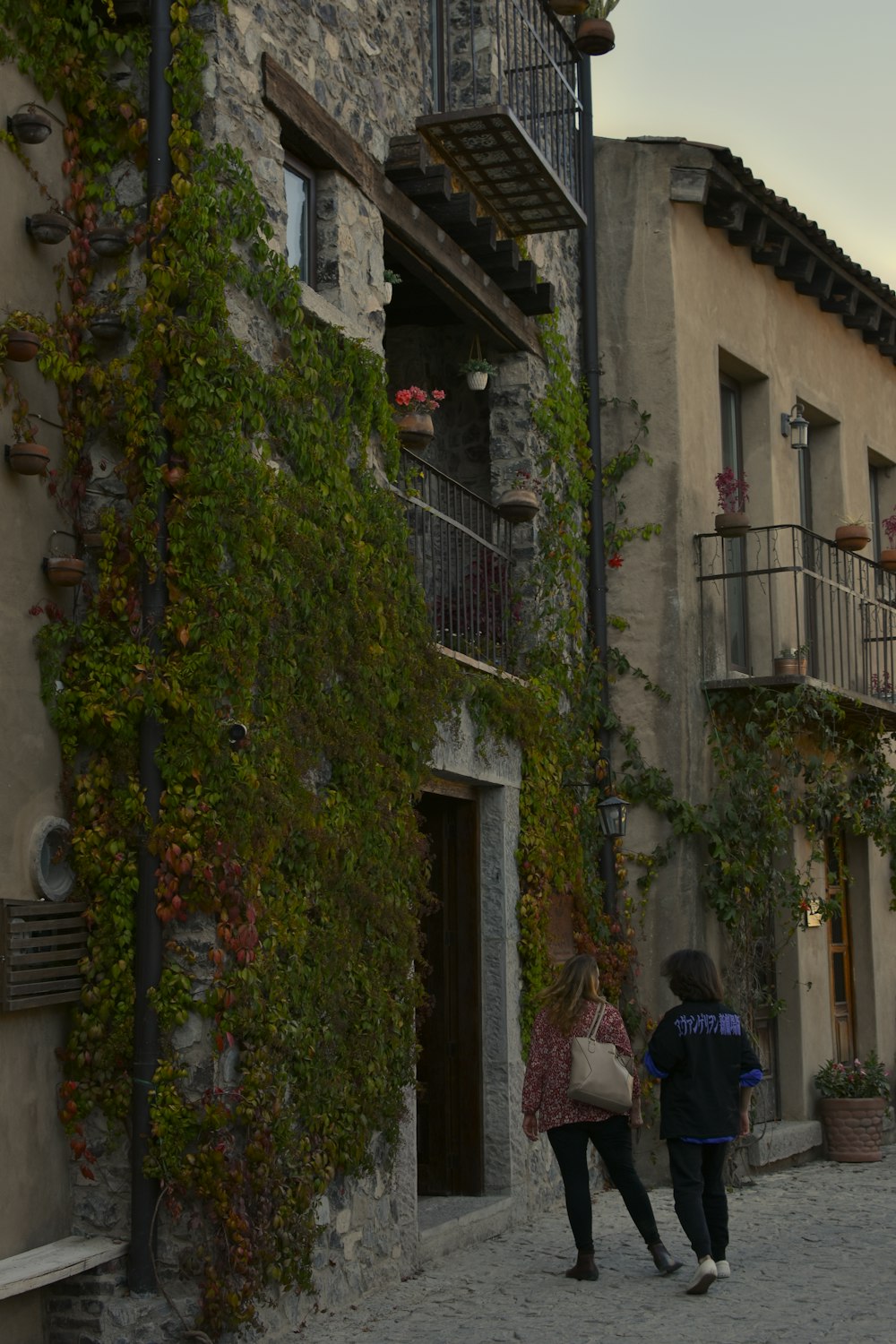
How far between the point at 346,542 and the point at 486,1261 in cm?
368

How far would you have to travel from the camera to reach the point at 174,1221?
6543 mm

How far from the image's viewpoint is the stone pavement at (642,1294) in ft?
22.7

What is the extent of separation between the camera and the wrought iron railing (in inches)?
391

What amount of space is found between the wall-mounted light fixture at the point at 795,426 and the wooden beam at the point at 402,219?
10.4 ft

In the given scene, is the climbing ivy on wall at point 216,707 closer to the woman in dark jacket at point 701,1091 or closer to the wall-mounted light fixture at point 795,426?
Result: the woman in dark jacket at point 701,1091

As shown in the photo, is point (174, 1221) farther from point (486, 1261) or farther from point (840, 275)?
point (840, 275)

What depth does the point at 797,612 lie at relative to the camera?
12.0 metres

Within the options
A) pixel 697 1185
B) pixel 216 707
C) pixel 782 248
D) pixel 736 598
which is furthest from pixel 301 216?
pixel 782 248

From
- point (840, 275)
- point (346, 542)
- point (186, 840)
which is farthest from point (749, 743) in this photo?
point (186, 840)

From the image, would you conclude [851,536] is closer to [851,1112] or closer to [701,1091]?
[851,1112]

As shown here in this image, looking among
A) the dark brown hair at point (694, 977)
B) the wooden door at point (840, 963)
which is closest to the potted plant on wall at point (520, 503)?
the dark brown hair at point (694, 977)

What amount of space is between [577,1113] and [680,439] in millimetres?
5720

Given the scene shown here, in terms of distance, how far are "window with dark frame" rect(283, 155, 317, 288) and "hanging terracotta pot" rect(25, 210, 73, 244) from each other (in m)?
1.55

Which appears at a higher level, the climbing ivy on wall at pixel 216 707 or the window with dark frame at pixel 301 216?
the window with dark frame at pixel 301 216
